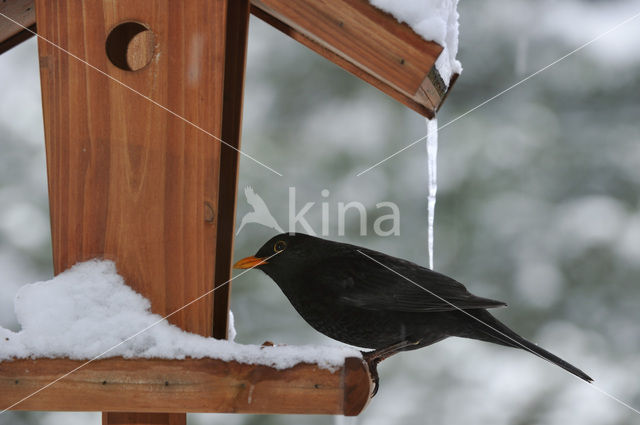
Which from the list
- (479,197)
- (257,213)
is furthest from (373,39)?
(479,197)

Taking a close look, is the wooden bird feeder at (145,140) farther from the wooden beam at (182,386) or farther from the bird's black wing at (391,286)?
the bird's black wing at (391,286)

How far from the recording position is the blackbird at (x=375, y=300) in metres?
2.62

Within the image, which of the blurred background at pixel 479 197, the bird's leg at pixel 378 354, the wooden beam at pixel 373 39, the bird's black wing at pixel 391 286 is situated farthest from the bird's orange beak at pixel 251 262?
the blurred background at pixel 479 197

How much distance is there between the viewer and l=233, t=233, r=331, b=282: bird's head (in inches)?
113

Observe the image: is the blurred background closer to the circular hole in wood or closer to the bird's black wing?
the bird's black wing

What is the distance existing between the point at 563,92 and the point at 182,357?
17.5 ft

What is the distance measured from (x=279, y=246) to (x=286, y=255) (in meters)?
0.05

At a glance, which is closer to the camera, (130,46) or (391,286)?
(130,46)

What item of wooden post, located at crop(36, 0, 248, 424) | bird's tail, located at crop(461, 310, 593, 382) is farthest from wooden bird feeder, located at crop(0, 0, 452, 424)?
bird's tail, located at crop(461, 310, 593, 382)

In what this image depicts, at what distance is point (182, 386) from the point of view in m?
2.04

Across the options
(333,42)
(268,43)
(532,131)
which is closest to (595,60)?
(532,131)

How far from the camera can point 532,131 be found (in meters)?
6.26

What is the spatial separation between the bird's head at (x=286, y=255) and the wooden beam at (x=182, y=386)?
2.75 ft

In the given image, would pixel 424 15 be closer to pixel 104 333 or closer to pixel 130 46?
pixel 130 46
